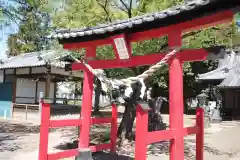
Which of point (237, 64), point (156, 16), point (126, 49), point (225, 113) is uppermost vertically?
point (237, 64)

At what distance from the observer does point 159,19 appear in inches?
201

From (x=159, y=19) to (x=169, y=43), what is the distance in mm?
520

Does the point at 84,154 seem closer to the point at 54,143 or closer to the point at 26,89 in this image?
the point at 54,143

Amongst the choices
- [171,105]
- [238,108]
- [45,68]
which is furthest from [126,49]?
[238,108]

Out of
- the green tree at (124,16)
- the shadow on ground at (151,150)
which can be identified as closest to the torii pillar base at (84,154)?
the shadow on ground at (151,150)

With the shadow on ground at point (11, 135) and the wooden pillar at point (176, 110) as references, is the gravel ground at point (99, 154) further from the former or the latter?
the wooden pillar at point (176, 110)

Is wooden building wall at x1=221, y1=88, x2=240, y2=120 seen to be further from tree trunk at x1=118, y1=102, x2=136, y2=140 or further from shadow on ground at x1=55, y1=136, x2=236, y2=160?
tree trunk at x1=118, y1=102, x2=136, y2=140

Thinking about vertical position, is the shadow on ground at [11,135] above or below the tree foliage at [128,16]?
below

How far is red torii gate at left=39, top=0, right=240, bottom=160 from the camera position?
453cm

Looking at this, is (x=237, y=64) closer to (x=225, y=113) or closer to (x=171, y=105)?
(x=225, y=113)

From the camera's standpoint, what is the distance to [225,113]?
2447cm

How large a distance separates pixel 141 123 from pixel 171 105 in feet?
3.37

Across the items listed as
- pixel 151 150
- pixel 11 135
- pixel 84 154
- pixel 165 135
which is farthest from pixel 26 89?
pixel 165 135

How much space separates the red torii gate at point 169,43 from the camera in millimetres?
4531
